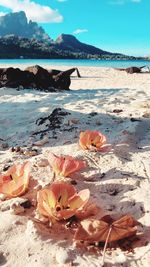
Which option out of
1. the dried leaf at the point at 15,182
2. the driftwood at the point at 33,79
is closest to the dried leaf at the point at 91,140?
the dried leaf at the point at 15,182

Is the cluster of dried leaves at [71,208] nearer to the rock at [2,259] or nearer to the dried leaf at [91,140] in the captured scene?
the rock at [2,259]

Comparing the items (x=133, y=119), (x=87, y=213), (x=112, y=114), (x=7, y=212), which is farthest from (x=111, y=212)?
(x=112, y=114)

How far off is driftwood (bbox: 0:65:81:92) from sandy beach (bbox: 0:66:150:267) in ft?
5.75

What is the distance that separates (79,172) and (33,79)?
677 cm

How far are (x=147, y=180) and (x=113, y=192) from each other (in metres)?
0.38

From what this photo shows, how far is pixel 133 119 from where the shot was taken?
18.8ft

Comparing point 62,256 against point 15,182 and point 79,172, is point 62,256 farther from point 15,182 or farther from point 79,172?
point 79,172

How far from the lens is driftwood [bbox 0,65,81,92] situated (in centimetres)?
989

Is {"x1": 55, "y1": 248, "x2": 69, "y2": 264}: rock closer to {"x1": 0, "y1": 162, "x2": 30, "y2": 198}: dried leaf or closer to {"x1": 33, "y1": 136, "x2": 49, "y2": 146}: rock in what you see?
{"x1": 0, "y1": 162, "x2": 30, "y2": 198}: dried leaf

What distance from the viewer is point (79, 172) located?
3723 mm

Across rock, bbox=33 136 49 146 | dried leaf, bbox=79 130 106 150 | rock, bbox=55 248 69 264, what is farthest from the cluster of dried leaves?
rock, bbox=33 136 49 146

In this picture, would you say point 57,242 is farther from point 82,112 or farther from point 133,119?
point 82,112

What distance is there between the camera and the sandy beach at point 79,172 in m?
2.38

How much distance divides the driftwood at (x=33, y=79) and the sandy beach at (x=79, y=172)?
1752 millimetres
